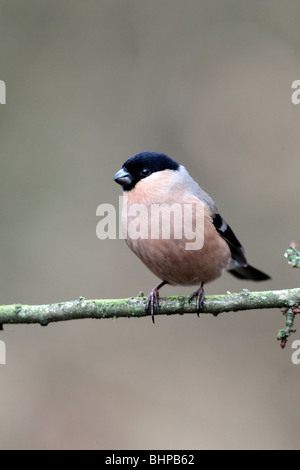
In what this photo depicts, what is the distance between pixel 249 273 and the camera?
5.93 metres

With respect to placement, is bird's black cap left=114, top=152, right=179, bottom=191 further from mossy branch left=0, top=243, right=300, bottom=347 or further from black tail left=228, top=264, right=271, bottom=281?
black tail left=228, top=264, right=271, bottom=281

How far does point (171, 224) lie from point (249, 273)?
1.79 metres

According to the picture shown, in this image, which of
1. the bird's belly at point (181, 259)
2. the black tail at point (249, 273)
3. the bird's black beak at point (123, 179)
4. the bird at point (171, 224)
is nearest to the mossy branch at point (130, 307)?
the bird at point (171, 224)

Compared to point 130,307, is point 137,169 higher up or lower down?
higher up

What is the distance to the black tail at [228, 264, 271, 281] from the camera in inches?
232

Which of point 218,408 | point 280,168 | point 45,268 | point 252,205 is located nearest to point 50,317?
point 218,408

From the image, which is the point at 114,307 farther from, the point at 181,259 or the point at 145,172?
the point at 145,172

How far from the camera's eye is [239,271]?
234 inches

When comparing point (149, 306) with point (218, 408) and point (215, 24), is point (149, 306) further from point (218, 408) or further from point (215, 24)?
point (215, 24)

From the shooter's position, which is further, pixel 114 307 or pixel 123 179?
pixel 123 179

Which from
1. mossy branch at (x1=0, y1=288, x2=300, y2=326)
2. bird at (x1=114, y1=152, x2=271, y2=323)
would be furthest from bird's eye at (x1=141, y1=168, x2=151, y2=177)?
mossy branch at (x1=0, y1=288, x2=300, y2=326)

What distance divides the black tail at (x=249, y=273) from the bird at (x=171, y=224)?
2.51 feet

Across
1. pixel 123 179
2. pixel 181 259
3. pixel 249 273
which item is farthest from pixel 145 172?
pixel 249 273

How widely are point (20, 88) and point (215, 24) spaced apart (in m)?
3.44
